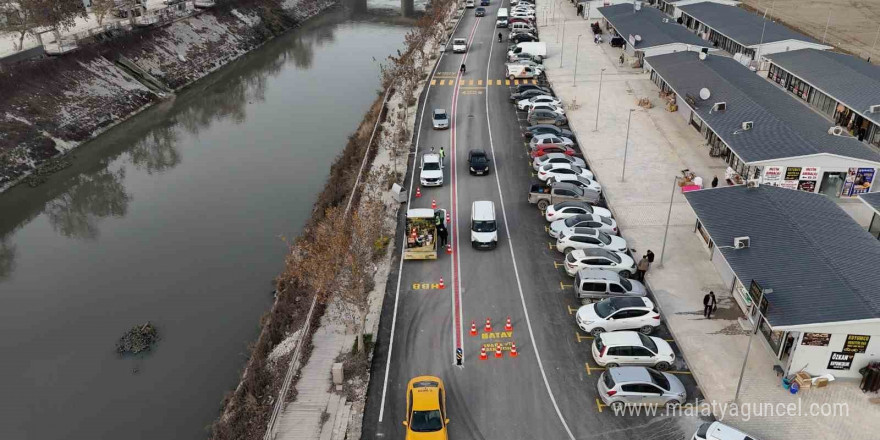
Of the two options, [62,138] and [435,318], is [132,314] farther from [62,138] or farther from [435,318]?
[62,138]

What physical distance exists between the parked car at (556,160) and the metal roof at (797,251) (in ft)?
30.4

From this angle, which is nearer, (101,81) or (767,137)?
(767,137)

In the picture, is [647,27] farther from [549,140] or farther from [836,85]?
[549,140]

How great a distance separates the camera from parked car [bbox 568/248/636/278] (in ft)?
93.5

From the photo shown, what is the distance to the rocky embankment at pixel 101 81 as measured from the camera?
47.3 meters

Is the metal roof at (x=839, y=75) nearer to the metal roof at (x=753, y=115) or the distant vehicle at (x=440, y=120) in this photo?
the metal roof at (x=753, y=115)

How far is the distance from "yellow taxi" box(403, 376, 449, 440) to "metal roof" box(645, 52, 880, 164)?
2432 centimetres

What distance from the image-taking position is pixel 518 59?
208ft

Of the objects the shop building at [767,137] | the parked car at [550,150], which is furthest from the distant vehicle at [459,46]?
the parked car at [550,150]

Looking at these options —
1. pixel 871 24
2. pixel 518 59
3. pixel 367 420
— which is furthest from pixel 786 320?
pixel 871 24

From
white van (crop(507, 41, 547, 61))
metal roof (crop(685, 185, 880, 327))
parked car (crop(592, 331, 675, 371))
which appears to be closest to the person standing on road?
metal roof (crop(685, 185, 880, 327))

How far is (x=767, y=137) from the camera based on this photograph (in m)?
36.5

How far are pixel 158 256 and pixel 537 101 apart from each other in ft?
102

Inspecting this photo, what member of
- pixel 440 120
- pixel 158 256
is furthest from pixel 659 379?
pixel 440 120
